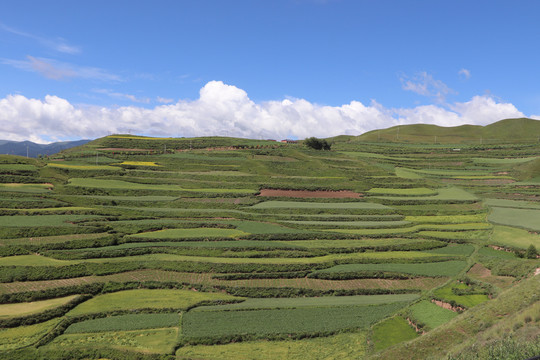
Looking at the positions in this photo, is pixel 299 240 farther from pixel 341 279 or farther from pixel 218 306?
pixel 218 306

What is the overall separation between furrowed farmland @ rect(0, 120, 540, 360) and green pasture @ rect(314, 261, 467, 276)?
25 centimetres

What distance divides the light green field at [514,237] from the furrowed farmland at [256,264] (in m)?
0.44

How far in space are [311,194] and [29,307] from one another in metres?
54.5

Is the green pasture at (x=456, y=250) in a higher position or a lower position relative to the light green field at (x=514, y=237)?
lower

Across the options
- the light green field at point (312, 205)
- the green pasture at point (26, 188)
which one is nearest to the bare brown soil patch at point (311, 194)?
the light green field at point (312, 205)

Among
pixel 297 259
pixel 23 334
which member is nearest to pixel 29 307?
pixel 23 334

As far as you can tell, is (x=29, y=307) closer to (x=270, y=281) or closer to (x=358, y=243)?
(x=270, y=281)

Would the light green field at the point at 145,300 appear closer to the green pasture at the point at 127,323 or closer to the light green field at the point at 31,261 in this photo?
the green pasture at the point at 127,323

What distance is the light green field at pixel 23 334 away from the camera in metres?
25.7

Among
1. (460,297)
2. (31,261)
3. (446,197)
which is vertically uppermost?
(446,197)

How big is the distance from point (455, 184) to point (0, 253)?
95619mm

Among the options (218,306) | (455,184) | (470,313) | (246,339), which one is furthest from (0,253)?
(455,184)

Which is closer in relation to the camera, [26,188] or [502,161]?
[26,188]

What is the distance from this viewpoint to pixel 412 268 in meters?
42.6
